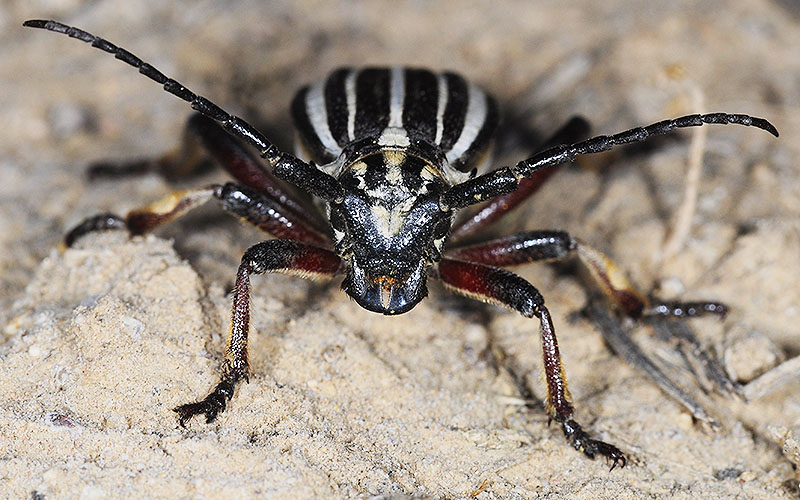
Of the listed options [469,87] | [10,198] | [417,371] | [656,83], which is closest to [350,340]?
[417,371]

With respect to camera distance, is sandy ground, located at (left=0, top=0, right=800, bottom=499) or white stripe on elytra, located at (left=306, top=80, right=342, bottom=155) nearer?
sandy ground, located at (left=0, top=0, right=800, bottom=499)

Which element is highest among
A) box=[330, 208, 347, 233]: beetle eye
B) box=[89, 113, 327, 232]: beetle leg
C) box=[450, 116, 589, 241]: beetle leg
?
box=[89, 113, 327, 232]: beetle leg

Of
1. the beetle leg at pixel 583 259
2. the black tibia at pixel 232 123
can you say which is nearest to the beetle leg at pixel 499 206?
the beetle leg at pixel 583 259

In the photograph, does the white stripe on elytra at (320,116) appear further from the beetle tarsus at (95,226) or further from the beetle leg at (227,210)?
the beetle tarsus at (95,226)

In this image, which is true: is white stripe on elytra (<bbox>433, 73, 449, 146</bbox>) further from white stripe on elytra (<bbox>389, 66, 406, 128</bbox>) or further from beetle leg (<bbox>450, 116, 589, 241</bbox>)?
beetle leg (<bbox>450, 116, 589, 241</bbox>)

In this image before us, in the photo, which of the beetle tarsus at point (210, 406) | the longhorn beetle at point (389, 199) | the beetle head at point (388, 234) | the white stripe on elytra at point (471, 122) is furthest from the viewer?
the white stripe on elytra at point (471, 122)

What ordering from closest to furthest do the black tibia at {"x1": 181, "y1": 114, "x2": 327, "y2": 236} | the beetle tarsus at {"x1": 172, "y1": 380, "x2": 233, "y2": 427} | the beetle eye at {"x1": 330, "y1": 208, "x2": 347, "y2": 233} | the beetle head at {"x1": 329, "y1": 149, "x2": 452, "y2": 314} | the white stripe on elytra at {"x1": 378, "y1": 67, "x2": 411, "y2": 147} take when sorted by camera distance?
1. the beetle tarsus at {"x1": 172, "y1": 380, "x2": 233, "y2": 427}
2. the beetle head at {"x1": 329, "y1": 149, "x2": 452, "y2": 314}
3. the beetle eye at {"x1": 330, "y1": 208, "x2": 347, "y2": 233}
4. the white stripe on elytra at {"x1": 378, "y1": 67, "x2": 411, "y2": 147}
5. the black tibia at {"x1": 181, "y1": 114, "x2": 327, "y2": 236}

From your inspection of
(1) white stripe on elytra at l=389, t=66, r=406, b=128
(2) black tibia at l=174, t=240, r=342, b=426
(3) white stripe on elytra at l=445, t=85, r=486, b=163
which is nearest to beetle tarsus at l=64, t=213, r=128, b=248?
(2) black tibia at l=174, t=240, r=342, b=426
